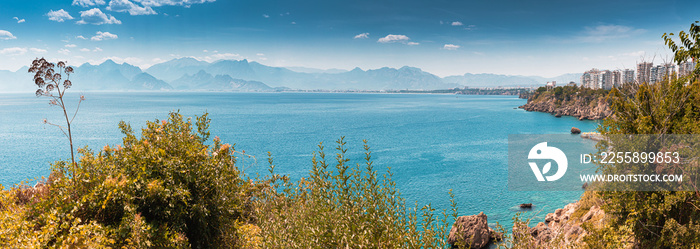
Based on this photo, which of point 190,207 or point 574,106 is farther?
point 574,106

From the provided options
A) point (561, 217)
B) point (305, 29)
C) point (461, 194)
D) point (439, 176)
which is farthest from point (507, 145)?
point (305, 29)

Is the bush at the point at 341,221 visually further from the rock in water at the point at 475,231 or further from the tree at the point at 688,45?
the rock in water at the point at 475,231

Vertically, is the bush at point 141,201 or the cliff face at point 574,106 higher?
the bush at point 141,201

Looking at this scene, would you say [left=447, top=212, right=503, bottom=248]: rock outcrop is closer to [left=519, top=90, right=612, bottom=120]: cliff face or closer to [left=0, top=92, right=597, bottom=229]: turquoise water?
[left=0, top=92, right=597, bottom=229]: turquoise water

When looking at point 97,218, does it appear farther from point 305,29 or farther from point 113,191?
point 305,29

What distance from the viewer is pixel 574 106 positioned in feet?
375

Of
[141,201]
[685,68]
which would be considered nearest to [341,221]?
[141,201]

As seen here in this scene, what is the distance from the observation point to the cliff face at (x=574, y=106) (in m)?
101

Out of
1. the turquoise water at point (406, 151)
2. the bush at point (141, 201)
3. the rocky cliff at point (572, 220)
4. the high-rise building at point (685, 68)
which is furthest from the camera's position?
the turquoise water at point (406, 151)

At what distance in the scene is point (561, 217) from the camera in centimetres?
2717

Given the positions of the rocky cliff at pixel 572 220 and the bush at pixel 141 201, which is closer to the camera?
the bush at pixel 141 201

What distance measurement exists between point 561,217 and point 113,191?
92.9ft

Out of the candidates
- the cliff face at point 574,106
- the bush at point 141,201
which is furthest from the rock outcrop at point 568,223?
the cliff face at point 574,106

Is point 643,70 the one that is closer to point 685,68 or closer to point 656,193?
point 656,193
